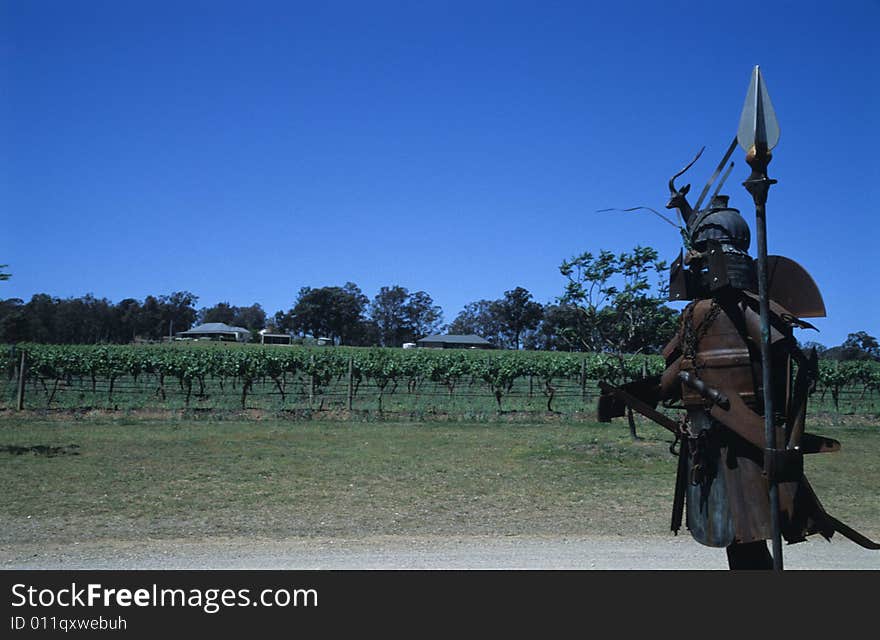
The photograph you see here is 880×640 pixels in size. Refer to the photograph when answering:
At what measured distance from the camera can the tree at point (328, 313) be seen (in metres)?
90.6

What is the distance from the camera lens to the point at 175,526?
24.5 feet

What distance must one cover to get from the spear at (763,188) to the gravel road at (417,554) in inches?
108

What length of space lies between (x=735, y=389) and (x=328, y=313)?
88.9 m

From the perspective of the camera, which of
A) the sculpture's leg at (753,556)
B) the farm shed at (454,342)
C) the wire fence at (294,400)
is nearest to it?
the sculpture's leg at (753,556)

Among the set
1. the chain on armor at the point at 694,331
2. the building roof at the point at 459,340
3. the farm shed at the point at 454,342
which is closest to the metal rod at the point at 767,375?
the chain on armor at the point at 694,331

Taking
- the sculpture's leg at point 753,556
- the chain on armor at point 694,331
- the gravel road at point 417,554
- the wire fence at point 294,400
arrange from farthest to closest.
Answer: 1. the wire fence at point 294,400
2. the gravel road at point 417,554
3. the chain on armor at point 694,331
4. the sculpture's leg at point 753,556

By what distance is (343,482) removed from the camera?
10461 mm

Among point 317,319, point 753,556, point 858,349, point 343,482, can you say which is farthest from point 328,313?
point 753,556

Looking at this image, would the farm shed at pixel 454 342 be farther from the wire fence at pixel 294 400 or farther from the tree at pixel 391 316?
the wire fence at pixel 294 400

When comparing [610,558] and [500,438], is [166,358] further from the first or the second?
[610,558]

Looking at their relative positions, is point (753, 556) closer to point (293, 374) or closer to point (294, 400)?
point (294, 400)

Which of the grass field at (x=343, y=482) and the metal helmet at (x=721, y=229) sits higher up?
the metal helmet at (x=721, y=229)

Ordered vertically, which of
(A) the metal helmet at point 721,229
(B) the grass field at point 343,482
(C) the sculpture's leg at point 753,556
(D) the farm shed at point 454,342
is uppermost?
(D) the farm shed at point 454,342
